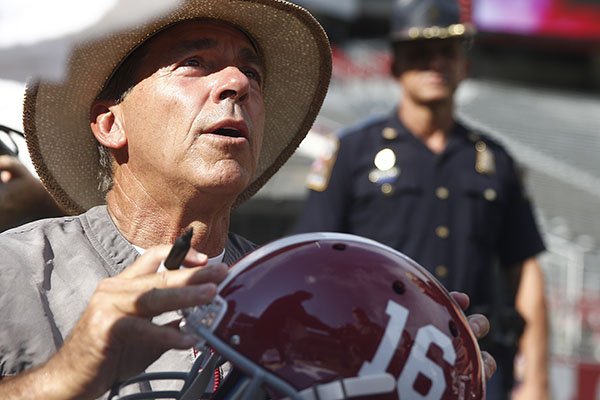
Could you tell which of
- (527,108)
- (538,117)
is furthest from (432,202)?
(527,108)

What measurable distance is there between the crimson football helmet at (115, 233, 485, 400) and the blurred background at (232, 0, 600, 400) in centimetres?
376

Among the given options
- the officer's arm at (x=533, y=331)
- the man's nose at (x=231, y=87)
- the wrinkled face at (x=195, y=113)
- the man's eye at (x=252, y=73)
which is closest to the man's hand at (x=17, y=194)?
the wrinkled face at (x=195, y=113)

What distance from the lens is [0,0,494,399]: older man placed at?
2254 mm

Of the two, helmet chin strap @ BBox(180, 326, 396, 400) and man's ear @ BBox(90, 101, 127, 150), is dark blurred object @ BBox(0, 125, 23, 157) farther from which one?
helmet chin strap @ BBox(180, 326, 396, 400)

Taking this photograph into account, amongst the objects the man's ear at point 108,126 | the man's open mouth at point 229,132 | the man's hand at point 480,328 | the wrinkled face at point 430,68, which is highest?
the man's open mouth at point 229,132

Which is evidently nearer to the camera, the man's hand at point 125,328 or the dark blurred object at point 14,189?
the man's hand at point 125,328

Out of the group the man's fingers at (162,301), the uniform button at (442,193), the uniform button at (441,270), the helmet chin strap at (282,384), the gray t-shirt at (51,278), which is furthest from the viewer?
the uniform button at (442,193)

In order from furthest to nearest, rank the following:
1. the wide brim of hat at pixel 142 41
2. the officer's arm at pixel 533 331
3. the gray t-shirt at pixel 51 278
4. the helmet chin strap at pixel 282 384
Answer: the officer's arm at pixel 533 331 → the wide brim of hat at pixel 142 41 → the gray t-shirt at pixel 51 278 → the helmet chin strap at pixel 282 384

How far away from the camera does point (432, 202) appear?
4582mm

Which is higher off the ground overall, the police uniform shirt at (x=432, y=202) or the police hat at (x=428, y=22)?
the police hat at (x=428, y=22)

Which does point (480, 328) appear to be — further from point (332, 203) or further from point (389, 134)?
point (389, 134)

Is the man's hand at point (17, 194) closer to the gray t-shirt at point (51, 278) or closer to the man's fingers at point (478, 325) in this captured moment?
the gray t-shirt at point (51, 278)

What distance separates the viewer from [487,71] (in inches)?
1126

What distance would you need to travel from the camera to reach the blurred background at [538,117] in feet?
43.9
